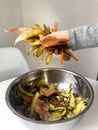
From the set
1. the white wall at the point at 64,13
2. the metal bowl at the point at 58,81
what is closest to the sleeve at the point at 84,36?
the metal bowl at the point at 58,81

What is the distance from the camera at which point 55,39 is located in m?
0.73

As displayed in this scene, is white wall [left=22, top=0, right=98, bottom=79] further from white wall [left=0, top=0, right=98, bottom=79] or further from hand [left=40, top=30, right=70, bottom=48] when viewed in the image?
hand [left=40, top=30, right=70, bottom=48]

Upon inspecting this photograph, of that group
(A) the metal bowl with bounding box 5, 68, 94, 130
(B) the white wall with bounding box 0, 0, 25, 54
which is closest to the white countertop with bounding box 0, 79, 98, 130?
(A) the metal bowl with bounding box 5, 68, 94, 130

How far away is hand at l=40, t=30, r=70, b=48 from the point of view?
72 centimetres

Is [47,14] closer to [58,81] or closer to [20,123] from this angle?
[58,81]

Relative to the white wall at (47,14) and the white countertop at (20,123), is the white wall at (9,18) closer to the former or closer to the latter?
the white wall at (47,14)

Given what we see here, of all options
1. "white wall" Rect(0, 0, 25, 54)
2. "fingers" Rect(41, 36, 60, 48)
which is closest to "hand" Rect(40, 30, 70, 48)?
"fingers" Rect(41, 36, 60, 48)

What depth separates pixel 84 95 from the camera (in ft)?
2.61

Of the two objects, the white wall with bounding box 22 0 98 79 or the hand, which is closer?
the hand

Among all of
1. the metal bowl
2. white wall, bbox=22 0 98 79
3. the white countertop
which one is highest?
white wall, bbox=22 0 98 79

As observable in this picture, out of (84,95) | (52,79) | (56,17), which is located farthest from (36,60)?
(84,95)

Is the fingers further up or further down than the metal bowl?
further up

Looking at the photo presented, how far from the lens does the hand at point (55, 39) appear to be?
2.36 ft

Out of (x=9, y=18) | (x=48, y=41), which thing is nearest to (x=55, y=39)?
(x=48, y=41)
